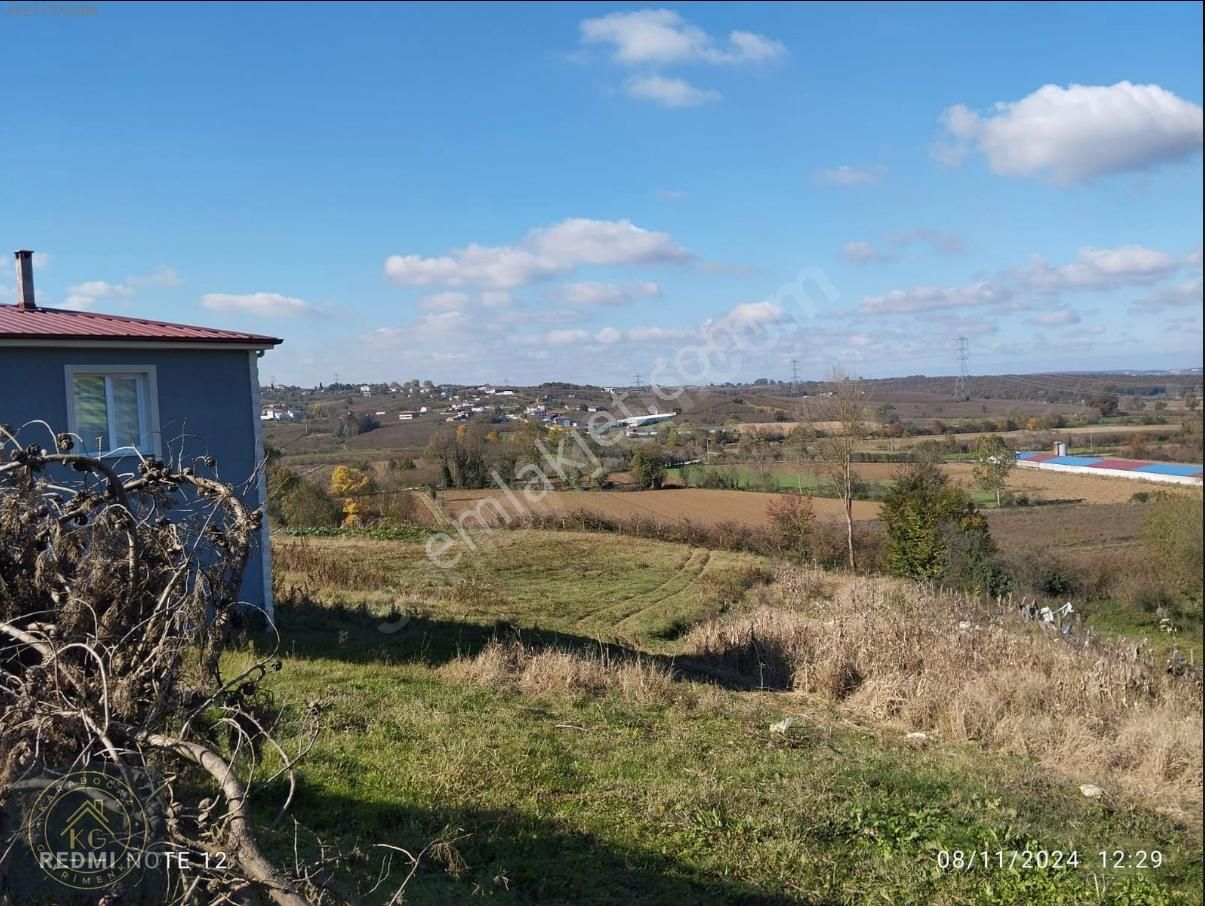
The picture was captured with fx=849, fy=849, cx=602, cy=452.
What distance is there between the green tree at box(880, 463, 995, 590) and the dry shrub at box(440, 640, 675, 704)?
13.7 meters

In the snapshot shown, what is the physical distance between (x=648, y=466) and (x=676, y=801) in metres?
28.3

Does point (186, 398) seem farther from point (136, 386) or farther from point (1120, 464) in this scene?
point (1120, 464)

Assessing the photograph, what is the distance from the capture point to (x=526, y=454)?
109ft

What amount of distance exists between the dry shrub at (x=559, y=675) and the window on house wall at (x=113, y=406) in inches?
180

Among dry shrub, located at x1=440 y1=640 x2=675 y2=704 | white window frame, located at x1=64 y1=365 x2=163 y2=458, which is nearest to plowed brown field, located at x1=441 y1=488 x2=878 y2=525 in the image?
dry shrub, located at x1=440 y1=640 x2=675 y2=704

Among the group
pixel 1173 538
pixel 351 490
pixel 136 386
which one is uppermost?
pixel 136 386

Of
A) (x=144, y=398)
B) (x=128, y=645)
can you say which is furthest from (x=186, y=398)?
(x=128, y=645)

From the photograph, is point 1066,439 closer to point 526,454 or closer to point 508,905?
point 526,454

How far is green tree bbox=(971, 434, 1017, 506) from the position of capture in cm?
2888

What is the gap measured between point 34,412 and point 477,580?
11.5 meters

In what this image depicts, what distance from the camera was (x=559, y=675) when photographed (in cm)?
891

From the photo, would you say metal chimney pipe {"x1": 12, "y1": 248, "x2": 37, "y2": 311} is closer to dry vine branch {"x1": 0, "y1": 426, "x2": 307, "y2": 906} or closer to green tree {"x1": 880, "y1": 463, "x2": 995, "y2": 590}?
dry vine branch {"x1": 0, "y1": 426, "x2": 307, "y2": 906}

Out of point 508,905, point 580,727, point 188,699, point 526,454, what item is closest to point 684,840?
point 508,905

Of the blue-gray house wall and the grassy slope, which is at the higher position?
the blue-gray house wall
